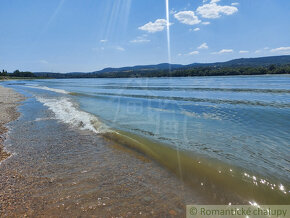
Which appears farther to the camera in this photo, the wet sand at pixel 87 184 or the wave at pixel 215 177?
the wave at pixel 215 177

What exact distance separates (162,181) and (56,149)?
5.32 m

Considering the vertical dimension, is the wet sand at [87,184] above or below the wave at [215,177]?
above

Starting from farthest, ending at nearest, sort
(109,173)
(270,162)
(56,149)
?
(56,149) < (270,162) < (109,173)

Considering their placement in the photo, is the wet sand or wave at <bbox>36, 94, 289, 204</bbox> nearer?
the wet sand

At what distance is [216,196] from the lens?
469cm

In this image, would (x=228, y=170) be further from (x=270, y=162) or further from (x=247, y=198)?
(x=270, y=162)

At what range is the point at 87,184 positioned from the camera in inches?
201

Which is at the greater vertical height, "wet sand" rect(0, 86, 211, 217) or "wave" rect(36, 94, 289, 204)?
"wet sand" rect(0, 86, 211, 217)

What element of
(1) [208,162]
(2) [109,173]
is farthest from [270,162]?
(2) [109,173]

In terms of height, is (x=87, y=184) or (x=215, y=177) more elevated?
(x=87, y=184)

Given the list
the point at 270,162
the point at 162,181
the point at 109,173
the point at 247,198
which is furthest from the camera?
the point at 270,162

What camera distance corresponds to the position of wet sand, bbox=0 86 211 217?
4094 mm

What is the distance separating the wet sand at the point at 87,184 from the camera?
4.09 metres

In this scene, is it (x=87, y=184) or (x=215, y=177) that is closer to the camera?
(x=87, y=184)
